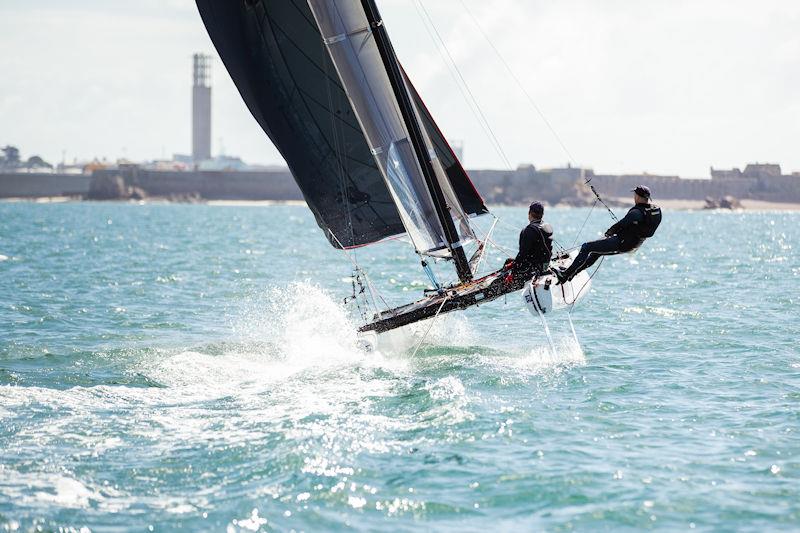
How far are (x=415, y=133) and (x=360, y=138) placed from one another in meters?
1.11

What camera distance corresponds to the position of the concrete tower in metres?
139

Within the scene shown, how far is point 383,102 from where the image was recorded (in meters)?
11.9

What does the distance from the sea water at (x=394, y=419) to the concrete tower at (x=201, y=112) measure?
4834 inches

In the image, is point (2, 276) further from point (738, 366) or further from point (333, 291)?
point (738, 366)

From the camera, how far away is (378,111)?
11930 millimetres

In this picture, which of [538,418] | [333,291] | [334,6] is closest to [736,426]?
[538,418]

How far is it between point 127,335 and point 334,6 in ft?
19.1

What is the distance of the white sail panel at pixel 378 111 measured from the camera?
11.8 metres

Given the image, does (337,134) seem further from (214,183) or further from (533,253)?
(214,183)

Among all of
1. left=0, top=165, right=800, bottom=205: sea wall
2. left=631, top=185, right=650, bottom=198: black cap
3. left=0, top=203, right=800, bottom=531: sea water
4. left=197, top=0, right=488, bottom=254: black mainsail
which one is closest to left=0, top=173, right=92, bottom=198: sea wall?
left=0, top=165, right=800, bottom=205: sea wall

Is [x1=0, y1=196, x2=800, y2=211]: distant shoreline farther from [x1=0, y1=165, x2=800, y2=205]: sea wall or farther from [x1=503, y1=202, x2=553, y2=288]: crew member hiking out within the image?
[x1=503, y1=202, x2=553, y2=288]: crew member hiking out

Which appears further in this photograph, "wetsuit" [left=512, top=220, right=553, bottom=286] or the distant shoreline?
the distant shoreline

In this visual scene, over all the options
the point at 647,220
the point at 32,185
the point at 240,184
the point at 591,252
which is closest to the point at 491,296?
the point at 591,252

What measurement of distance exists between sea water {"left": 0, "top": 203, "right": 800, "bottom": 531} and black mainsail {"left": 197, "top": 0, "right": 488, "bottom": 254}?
1.22 m
